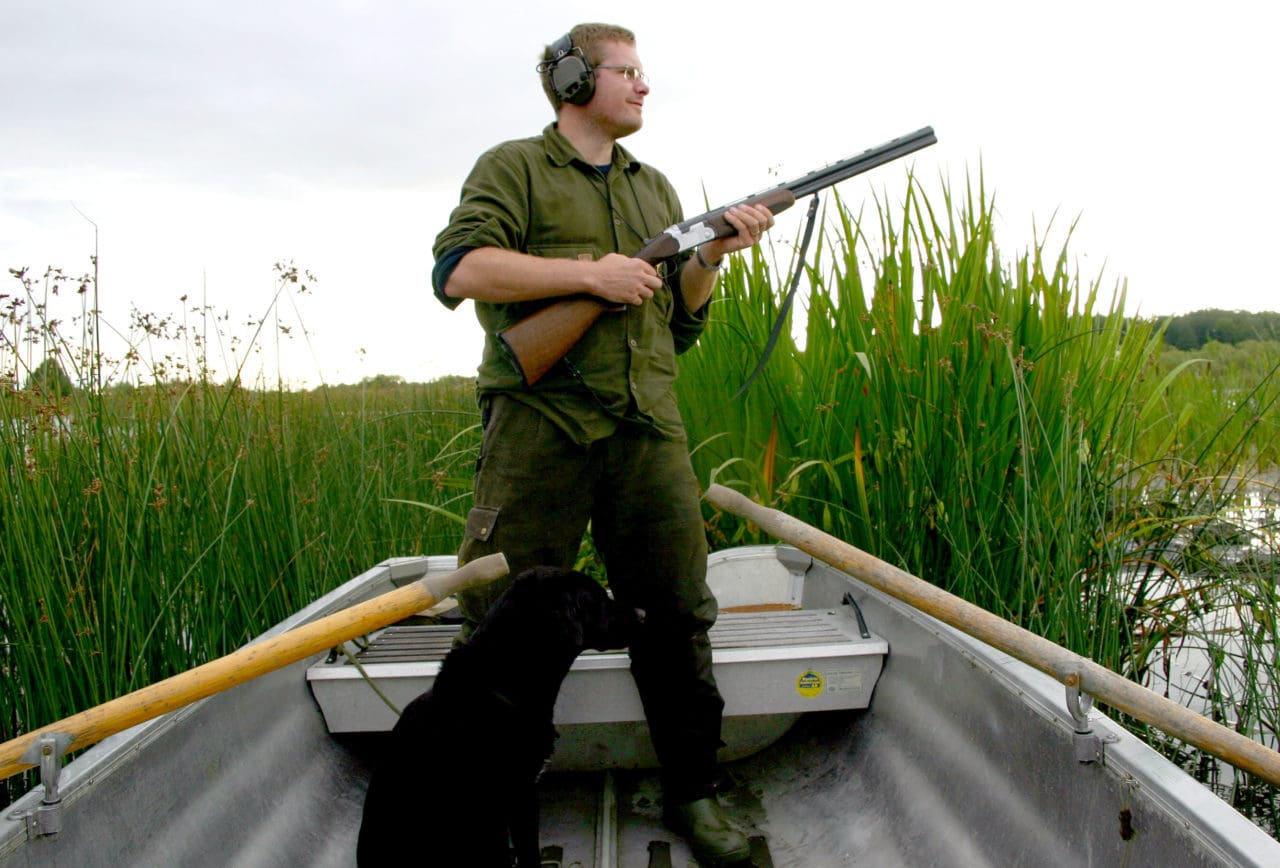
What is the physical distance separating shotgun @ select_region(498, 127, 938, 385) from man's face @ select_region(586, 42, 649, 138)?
332mm

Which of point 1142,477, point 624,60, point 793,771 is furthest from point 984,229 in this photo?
point 793,771

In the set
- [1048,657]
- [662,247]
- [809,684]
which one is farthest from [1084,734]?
[662,247]

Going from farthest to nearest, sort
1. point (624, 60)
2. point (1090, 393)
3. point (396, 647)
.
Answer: point (1090, 393)
point (396, 647)
point (624, 60)

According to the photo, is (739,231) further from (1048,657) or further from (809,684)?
(1048,657)

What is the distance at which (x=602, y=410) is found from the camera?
8.26ft

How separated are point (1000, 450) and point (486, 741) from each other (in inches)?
78.7

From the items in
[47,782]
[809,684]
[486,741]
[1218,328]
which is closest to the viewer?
[47,782]

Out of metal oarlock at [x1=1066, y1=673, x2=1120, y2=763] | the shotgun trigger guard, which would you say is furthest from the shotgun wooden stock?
metal oarlock at [x1=1066, y1=673, x2=1120, y2=763]

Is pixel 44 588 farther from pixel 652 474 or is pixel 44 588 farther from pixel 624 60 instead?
pixel 624 60

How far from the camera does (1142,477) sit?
3535 millimetres

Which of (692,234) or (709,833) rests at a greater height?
(692,234)

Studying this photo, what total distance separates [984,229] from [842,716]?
1.96 metres

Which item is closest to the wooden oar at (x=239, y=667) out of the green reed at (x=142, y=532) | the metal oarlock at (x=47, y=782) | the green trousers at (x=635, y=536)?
the metal oarlock at (x=47, y=782)

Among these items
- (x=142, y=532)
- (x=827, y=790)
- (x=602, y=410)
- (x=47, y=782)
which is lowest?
(x=827, y=790)
